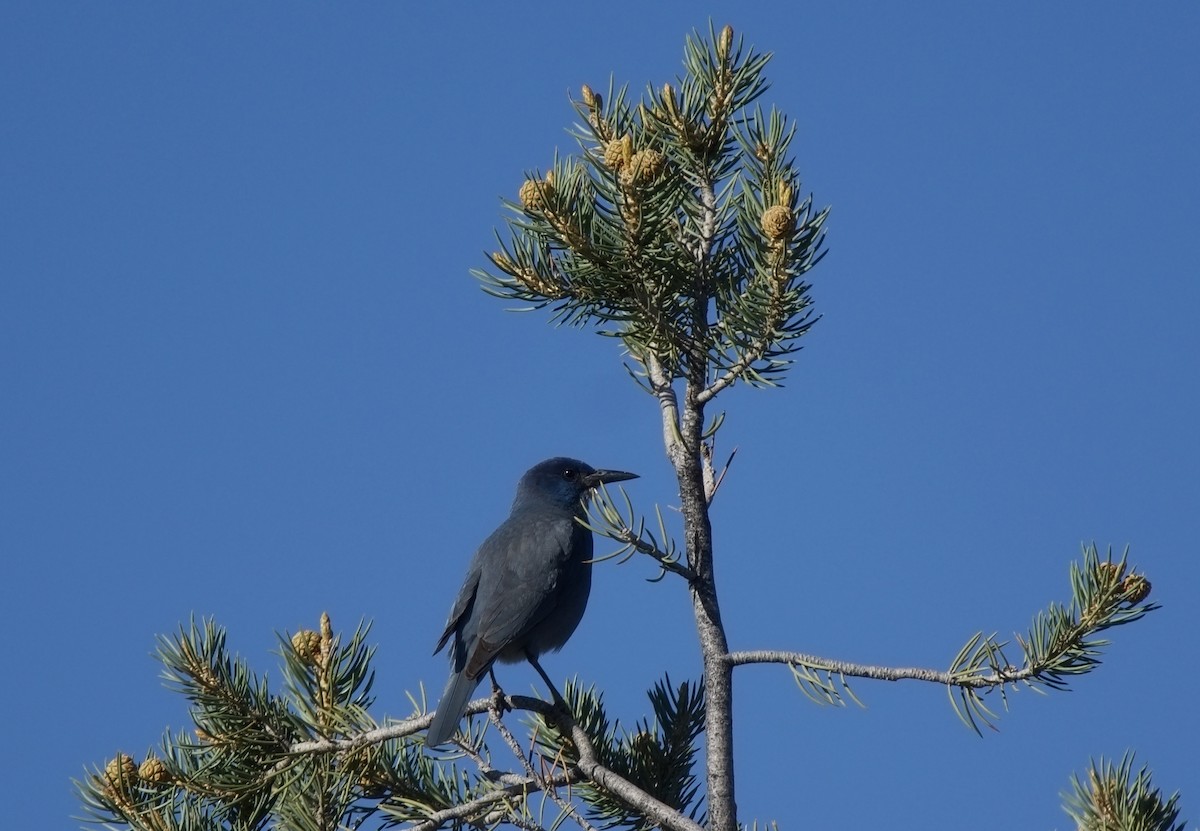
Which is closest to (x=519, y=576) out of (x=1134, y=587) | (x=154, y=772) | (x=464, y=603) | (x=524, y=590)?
(x=524, y=590)

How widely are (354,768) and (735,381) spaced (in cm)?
161

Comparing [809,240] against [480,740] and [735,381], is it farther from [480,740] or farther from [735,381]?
[480,740]

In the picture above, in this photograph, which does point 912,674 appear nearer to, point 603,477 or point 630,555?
point 630,555

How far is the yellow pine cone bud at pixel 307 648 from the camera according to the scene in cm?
382

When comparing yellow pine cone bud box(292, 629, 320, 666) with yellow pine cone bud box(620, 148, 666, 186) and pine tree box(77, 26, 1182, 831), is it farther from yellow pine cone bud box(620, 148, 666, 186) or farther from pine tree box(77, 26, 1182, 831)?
yellow pine cone bud box(620, 148, 666, 186)

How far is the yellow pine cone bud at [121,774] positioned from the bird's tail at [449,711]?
87 cm

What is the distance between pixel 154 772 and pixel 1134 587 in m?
2.76

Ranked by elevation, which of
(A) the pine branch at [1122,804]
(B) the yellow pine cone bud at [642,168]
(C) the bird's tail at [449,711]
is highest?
(B) the yellow pine cone bud at [642,168]

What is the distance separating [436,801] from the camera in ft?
12.5

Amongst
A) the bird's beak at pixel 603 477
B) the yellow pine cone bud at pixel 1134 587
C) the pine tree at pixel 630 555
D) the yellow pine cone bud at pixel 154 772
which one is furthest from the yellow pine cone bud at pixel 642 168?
the bird's beak at pixel 603 477

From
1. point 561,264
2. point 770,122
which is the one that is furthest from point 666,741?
point 770,122

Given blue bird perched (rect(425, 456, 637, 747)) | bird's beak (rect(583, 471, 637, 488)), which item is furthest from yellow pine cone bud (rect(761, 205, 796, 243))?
bird's beak (rect(583, 471, 637, 488))

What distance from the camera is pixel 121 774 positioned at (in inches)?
144

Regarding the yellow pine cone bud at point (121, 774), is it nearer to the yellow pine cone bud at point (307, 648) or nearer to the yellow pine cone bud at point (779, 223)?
the yellow pine cone bud at point (307, 648)
